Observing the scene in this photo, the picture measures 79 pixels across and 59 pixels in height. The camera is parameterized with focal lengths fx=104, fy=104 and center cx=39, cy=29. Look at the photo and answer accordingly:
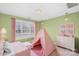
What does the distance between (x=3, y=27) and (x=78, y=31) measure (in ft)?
3.83

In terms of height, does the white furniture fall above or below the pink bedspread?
above

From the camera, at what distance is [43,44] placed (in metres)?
1.68

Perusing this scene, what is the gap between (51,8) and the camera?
164 centimetres

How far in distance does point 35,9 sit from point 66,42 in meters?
0.72

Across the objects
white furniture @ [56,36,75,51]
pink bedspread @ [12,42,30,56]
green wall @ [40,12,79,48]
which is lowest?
pink bedspread @ [12,42,30,56]

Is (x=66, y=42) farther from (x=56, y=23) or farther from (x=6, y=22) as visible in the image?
(x=6, y=22)

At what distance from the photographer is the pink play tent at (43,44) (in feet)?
5.45

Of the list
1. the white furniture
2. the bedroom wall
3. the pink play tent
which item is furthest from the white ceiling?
the white furniture

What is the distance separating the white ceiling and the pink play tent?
0.97 feet

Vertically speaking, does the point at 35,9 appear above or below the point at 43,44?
above

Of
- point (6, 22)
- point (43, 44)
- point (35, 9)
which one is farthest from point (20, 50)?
point (35, 9)

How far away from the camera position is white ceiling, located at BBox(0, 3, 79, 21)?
1.62 m

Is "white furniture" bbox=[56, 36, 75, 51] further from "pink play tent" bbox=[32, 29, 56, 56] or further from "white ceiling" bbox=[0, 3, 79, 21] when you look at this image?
"white ceiling" bbox=[0, 3, 79, 21]

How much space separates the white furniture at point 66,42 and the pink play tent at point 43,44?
0.39ft
